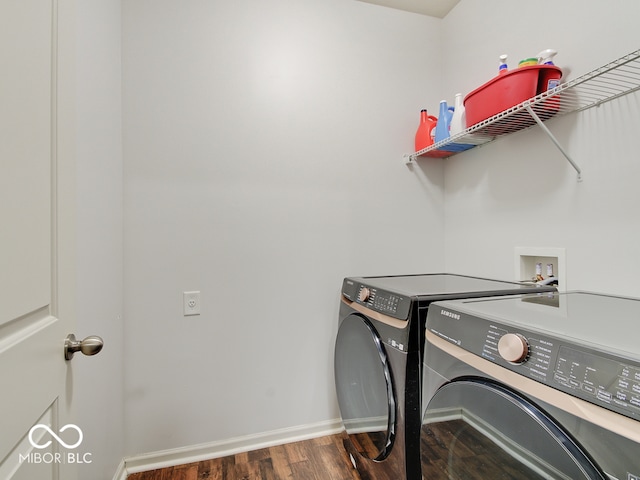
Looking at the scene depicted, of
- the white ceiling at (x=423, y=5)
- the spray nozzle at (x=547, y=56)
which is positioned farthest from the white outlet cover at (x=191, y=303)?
the white ceiling at (x=423, y=5)

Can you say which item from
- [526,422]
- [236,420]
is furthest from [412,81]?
[236,420]

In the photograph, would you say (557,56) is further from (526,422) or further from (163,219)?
(163,219)

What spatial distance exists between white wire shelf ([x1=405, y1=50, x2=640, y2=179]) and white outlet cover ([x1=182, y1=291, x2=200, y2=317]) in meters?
1.52

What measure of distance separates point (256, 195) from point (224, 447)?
1.34 m

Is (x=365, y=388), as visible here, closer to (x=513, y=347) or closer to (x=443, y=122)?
(x=513, y=347)

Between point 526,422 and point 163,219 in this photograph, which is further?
point 163,219

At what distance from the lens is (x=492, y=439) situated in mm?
678

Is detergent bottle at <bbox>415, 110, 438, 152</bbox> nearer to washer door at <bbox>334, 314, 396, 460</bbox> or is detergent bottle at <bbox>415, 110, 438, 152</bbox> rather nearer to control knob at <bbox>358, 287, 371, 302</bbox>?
control knob at <bbox>358, 287, 371, 302</bbox>

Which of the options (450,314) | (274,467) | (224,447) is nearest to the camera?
(450,314)

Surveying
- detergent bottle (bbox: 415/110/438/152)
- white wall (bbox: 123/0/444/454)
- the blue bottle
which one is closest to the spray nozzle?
the blue bottle

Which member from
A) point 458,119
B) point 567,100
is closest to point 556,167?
point 567,100

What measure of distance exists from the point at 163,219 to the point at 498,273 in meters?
1.74

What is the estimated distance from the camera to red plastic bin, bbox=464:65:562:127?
1.17m

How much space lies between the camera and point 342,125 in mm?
1805
